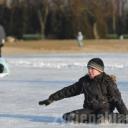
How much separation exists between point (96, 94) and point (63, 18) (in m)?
59.6

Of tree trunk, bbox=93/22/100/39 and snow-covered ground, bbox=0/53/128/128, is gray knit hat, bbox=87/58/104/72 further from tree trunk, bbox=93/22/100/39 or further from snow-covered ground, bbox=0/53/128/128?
tree trunk, bbox=93/22/100/39

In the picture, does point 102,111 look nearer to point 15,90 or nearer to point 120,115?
point 120,115

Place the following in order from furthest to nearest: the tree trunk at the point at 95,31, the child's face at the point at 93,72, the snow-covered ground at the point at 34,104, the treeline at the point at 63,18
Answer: the treeline at the point at 63,18, the tree trunk at the point at 95,31, the snow-covered ground at the point at 34,104, the child's face at the point at 93,72

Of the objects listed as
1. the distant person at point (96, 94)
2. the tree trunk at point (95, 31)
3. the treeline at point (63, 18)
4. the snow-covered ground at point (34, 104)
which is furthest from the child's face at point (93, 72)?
the tree trunk at point (95, 31)

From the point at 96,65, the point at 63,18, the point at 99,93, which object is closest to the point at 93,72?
the point at 96,65

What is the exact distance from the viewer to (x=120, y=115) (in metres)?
7.50

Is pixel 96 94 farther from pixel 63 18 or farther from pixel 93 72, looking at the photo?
pixel 63 18

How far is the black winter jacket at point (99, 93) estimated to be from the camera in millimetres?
7500

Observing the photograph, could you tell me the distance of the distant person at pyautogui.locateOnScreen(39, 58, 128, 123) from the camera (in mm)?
7492

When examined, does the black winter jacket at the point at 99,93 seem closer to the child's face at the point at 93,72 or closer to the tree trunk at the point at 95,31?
the child's face at the point at 93,72

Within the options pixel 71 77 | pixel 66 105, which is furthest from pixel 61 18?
pixel 66 105

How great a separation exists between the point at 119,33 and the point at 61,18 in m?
7.26

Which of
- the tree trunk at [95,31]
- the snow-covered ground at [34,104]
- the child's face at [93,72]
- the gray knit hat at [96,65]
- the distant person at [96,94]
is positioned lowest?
the tree trunk at [95,31]

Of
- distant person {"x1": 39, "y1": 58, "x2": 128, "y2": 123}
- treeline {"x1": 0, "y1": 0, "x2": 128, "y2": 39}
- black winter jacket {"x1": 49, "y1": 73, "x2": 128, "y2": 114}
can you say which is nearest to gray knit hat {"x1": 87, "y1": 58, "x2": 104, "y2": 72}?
distant person {"x1": 39, "y1": 58, "x2": 128, "y2": 123}
